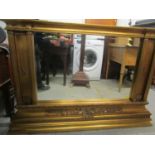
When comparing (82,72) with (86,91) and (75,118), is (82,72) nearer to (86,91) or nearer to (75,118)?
(86,91)

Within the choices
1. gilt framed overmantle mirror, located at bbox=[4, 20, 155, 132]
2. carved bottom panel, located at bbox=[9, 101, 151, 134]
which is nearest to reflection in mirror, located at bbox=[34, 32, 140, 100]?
gilt framed overmantle mirror, located at bbox=[4, 20, 155, 132]

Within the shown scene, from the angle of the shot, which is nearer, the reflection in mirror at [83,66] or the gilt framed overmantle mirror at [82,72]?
the gilt framed overmantle mirror at [82,72]

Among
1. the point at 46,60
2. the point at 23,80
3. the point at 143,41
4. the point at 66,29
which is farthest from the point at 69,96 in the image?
Result: the point at 143,41

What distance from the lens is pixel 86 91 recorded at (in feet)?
5.73

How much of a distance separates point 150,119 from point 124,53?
82 cm

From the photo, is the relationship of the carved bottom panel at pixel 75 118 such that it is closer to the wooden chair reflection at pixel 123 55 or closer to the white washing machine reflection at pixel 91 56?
the wooden chair reflection at pixel 123 55

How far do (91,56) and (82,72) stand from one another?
13.5 inches

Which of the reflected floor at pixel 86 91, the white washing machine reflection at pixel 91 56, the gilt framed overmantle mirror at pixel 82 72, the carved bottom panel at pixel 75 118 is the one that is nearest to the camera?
the gilt framed overmantle mirror at pixel 82 72

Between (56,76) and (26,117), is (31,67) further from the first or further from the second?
(56,76)

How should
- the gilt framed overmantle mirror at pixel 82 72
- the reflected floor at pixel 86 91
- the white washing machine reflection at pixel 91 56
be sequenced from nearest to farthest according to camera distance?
the gilt framed overmantle mirror at pixel 82 72 → the reflected floor at pixel 86 91 → the white washing machine reflection at pixel 91 56

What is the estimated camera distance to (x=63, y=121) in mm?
1186

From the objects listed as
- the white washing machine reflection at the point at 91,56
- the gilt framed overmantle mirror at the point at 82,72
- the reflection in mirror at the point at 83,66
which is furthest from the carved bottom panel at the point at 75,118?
the white washing machine reflection at the point at 91,56

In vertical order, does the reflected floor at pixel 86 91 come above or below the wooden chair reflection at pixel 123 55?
below

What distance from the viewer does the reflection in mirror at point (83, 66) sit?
1.60m
